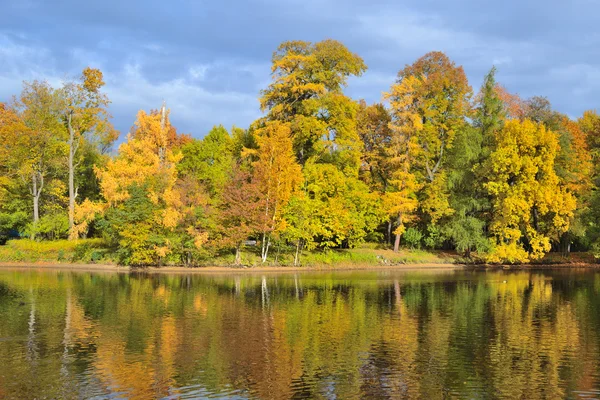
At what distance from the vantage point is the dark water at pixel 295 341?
15672mm

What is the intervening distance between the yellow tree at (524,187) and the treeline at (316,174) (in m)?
0.16

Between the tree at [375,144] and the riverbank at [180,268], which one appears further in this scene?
the tree at [375,144]

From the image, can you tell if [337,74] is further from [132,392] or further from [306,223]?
[132,392]

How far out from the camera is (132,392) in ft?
49.1

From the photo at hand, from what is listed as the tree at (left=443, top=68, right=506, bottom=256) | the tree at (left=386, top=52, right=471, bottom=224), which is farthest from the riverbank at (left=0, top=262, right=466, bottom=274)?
the tree at (left=386, top=52, right=471, bottom=224)

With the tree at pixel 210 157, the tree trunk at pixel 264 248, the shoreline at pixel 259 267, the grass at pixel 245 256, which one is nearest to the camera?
the shoreline at pixel 259 267

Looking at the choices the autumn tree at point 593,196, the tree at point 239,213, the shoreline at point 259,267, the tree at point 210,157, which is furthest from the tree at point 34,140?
the autumn tree at point 593,196

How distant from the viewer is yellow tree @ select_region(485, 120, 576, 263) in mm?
53438

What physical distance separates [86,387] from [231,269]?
32.7m

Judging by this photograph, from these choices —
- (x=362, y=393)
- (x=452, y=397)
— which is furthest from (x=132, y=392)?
(x=452, y=397)

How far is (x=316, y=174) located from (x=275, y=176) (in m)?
5.42

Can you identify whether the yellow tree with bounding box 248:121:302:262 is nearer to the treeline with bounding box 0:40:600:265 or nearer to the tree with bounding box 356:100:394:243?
the treeline with bounding box 0:40:600:265

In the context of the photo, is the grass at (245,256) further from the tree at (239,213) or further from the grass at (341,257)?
the tree at (239,213)

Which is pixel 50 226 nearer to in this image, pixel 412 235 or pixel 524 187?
pixel 412 235
